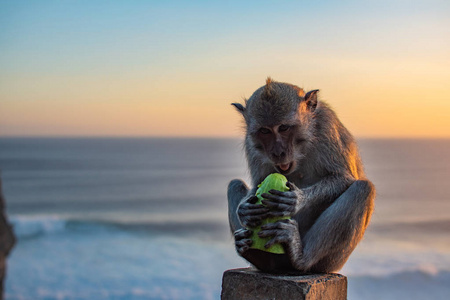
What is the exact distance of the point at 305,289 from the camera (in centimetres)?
455

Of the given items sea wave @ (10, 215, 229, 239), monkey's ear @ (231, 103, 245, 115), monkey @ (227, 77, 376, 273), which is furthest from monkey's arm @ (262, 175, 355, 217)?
sea wave @ (10, 215, 229, 239)

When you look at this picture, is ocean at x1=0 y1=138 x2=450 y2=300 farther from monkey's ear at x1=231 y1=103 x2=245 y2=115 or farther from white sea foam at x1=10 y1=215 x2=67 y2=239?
monkey's ear at x1=231 y1=103 x2=245 y2=115

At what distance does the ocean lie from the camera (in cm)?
2578

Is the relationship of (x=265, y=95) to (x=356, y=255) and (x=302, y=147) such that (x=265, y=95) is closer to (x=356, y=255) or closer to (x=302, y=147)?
(x=302, y=147)

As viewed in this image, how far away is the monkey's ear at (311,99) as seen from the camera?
5.66 metres

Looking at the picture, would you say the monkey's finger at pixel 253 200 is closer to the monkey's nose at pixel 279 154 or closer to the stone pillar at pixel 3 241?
the monkey's nose at pixel 279 154

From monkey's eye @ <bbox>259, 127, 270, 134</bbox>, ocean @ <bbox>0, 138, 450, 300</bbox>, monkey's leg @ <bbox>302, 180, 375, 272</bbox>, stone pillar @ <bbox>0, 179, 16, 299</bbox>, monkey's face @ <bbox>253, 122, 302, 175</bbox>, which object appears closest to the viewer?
monkey's leg @ <bbox>302, 180, 375, 272</bbox>

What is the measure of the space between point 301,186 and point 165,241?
32.4 metres

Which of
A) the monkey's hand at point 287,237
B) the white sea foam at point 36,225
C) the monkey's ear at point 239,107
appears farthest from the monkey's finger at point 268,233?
the white sea foam at point 36,225

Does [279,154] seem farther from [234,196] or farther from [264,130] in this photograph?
[234,196]

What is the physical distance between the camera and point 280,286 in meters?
4.68

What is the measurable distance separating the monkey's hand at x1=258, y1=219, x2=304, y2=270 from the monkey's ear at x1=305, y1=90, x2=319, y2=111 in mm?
1325

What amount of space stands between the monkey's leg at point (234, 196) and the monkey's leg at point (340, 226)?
3.05 feet

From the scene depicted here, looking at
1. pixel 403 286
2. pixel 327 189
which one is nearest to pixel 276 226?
pixel 327 189
